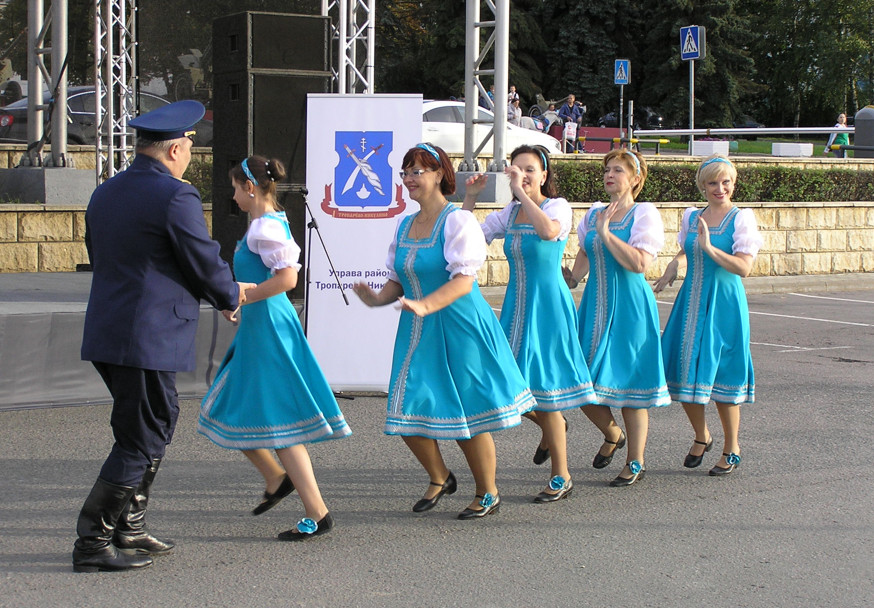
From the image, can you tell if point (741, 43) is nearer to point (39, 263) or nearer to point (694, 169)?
point (694, 169)

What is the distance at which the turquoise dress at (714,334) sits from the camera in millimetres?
6219

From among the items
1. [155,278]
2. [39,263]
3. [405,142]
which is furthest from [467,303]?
[39,263]

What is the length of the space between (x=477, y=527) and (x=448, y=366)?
0.78 meters

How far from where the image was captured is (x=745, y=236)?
20.2 ft

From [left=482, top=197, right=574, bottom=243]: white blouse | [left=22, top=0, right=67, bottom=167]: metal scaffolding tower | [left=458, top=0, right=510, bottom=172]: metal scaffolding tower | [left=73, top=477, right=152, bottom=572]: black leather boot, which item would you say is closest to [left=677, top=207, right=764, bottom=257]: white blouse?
[left=482, top=197, right=574, bottom=243]: white blouse

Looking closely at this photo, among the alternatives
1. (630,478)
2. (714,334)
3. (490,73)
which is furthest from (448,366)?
(490,73)

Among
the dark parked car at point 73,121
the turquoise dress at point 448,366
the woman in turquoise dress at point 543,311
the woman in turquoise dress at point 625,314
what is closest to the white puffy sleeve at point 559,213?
the woman in turquoise dress at point 543,311

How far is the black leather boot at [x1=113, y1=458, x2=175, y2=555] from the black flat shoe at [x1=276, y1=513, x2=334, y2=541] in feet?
1.66

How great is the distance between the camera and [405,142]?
8039 millimetres

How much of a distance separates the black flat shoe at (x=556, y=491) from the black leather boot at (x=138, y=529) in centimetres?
186

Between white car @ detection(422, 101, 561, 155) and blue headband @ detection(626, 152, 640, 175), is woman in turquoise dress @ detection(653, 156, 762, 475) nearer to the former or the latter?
blue headband @ detection(626, 152, 640, 175)

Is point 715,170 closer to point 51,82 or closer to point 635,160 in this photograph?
point 635,160

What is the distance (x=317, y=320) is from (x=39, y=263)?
565 centimetres

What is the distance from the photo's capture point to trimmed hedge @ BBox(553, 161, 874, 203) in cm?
1634
